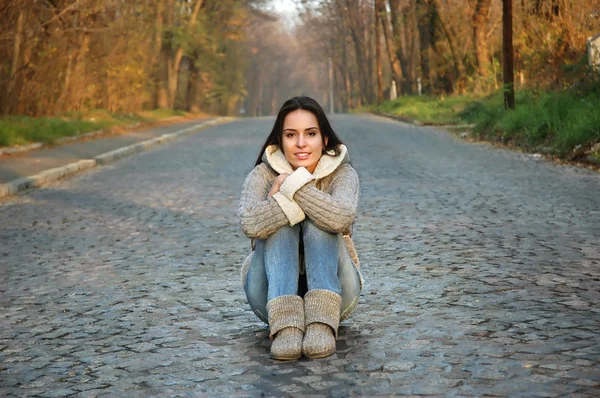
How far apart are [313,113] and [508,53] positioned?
18.0 m

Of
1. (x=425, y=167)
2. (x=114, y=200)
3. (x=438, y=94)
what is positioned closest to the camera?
(x=114, y=200)

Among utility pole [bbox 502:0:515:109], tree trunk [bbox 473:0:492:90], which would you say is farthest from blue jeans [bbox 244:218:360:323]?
tree trunk [bbox 473:0:492:90]

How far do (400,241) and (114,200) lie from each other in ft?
16.8

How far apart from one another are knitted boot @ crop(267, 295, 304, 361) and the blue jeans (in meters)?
0.05

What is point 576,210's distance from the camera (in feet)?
30.8

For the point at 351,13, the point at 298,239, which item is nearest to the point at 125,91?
the point at 298,239

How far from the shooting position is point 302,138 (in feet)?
15.8

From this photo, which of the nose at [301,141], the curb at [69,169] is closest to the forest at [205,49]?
the curb at [69,169]

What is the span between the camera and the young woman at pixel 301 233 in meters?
4.41

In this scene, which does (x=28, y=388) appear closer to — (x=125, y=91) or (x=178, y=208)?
(x=178, y=208)

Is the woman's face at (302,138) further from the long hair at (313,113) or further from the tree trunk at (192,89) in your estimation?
the tree trunk at (192,89)

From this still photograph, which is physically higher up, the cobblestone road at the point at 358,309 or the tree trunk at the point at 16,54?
the tree trunk at the point at 16,54

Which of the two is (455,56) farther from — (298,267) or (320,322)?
(320,322)

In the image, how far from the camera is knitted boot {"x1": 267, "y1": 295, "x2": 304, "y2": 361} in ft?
14.1
